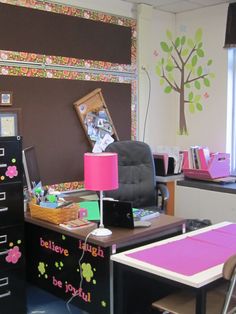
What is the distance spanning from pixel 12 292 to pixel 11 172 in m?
0.81

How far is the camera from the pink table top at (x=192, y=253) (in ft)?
6.88

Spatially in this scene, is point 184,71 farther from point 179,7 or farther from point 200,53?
point 179,7

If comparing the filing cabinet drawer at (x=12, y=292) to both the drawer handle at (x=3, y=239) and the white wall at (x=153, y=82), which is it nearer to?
the drawer handle at (x=3, y=239)

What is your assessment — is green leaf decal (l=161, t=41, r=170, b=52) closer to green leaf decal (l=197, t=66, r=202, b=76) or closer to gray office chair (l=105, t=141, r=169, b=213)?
green leaf decal (l=197, t=66, r=202, b=76)

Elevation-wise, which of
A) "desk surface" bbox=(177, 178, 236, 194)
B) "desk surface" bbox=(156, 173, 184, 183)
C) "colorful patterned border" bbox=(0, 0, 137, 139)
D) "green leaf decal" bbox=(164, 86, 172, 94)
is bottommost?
"desk surface" bbox=(177, 178, 236, 194)

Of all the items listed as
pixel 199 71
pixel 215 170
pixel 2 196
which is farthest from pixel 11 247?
pixel 199 71

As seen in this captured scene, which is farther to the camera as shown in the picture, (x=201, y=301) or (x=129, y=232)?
(x=129, y=232)

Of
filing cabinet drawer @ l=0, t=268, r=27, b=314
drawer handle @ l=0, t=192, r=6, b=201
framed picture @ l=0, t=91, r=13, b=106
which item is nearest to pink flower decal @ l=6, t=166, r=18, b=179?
drawer handle @ l=0, t=192, r=6, b=201

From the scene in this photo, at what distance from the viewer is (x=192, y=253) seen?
2.27 metres

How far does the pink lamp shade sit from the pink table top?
1.51 feet

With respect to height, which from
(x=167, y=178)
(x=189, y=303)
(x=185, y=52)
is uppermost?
(x=185, y=52)

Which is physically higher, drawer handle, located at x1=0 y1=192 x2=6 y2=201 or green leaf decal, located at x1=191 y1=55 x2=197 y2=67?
green leaf decal, located at x1=191 y1=55 x2=197 y2=67

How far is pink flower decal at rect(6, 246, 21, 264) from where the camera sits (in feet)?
9.51

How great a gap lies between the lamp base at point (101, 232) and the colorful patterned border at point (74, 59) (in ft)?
5.71
